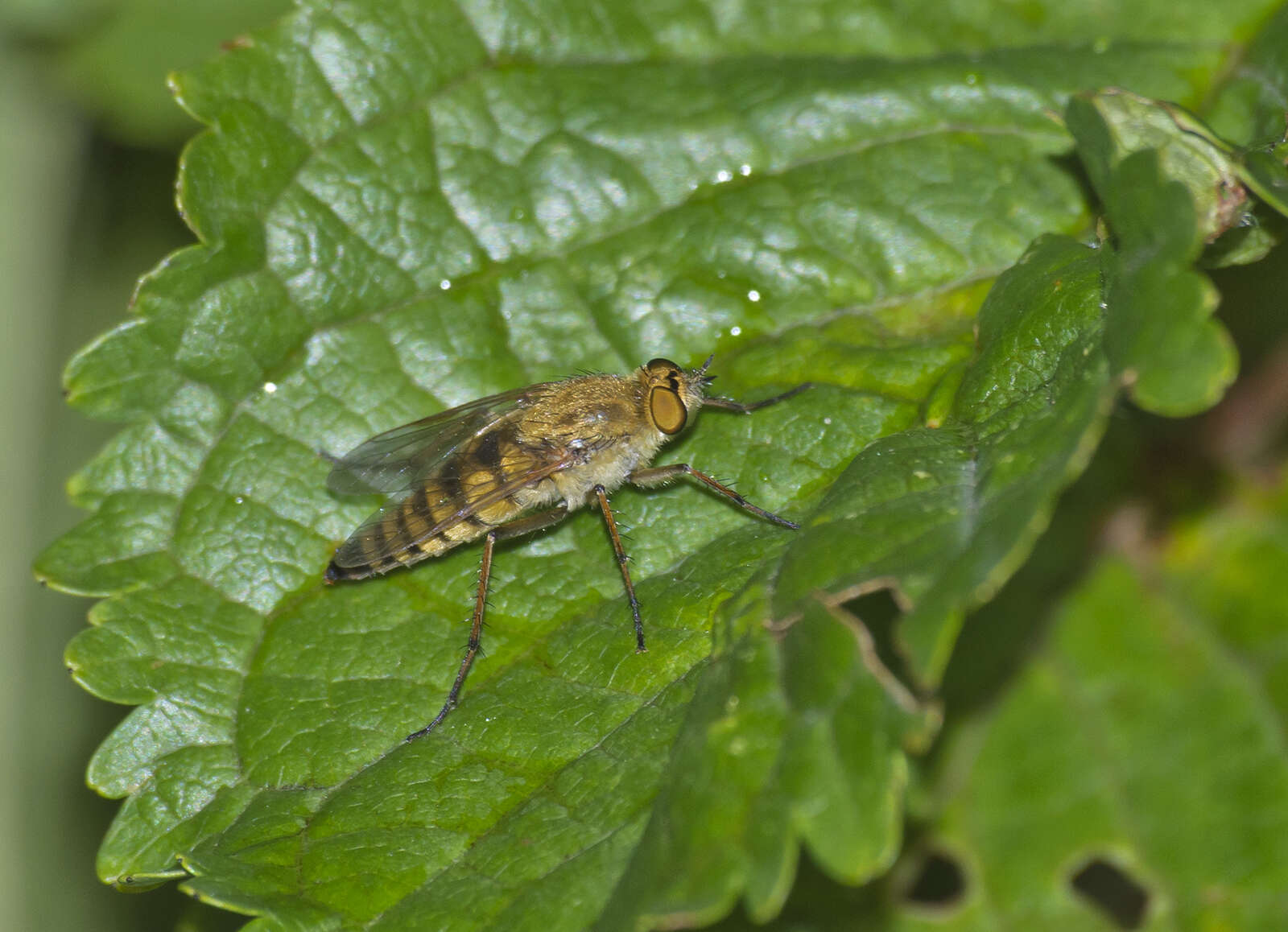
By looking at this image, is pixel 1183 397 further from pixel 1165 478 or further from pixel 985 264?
pixel 1165 478

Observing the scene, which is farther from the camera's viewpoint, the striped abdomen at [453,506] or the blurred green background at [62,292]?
the blurred green background at [62,292]

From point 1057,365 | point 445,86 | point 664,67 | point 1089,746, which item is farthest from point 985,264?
point 445,86

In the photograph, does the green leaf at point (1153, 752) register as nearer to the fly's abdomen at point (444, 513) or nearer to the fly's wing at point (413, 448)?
the fly's abdomen at point (444, 513)

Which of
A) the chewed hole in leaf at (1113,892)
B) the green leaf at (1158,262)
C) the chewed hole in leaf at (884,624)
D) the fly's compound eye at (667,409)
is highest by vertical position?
the green leaf at (1158,262)

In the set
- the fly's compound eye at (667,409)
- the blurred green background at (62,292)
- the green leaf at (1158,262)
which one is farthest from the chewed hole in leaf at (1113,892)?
the blurred green background at (62,292)

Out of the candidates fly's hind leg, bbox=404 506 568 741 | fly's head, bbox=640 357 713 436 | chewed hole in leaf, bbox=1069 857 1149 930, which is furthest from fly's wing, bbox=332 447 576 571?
chewed hole in leaf, bbox=1069 857 1149 930
